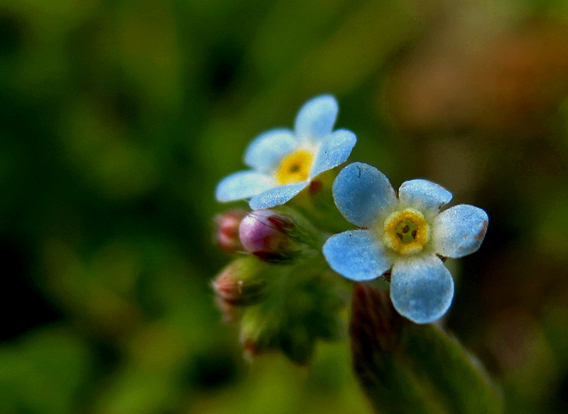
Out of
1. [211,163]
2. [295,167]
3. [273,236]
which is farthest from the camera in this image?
[211,163]

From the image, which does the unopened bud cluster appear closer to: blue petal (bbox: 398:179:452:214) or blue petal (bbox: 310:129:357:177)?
blue petal (bbox: 310:129:357:177)

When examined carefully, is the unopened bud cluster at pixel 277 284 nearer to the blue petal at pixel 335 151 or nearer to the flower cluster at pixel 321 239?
the flower cluster at pixel 321 239

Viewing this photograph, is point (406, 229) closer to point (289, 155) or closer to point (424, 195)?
point (424, 195)

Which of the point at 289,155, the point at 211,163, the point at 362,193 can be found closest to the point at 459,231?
the point at 362,193

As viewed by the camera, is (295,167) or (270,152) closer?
(295,167)

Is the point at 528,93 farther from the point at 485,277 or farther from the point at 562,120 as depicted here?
the point at 485,277
